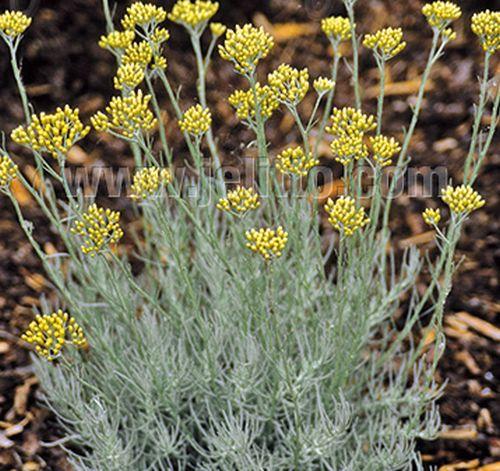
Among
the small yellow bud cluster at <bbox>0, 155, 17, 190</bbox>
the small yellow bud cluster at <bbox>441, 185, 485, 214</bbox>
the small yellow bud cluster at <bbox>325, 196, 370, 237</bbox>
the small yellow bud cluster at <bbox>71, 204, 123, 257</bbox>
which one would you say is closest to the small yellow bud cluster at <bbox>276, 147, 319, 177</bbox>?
the small yellow bud cluster at <bbox>325, 196, 370, 237</bbox>

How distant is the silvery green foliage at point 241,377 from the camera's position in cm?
258

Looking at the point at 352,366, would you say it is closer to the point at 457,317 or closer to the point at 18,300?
the point at 457,317

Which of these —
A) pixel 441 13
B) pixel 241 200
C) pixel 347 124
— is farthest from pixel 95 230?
pixel 441 13

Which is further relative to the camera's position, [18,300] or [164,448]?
[18,300]

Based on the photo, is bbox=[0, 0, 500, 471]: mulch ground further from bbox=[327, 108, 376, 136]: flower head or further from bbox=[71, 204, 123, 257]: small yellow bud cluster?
bbox=[71, 204, 123, 257]: small yellow bud cluster

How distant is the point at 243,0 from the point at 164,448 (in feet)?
10.8

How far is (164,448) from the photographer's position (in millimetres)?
2680

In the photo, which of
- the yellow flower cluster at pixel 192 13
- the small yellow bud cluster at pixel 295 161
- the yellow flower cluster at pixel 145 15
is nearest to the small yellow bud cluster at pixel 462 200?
the small yellow bud cluster at pixel 295 161

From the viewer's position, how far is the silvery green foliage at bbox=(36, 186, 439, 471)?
2.58 metres

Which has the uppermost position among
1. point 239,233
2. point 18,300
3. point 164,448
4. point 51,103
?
point 51,103

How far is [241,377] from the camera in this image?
2646mm

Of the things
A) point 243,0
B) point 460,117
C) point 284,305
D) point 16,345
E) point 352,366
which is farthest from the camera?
point 243,0

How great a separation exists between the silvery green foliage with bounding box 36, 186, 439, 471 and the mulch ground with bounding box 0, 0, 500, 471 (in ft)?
0.84

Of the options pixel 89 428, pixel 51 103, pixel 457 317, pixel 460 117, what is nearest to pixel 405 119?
pixel 460 117
